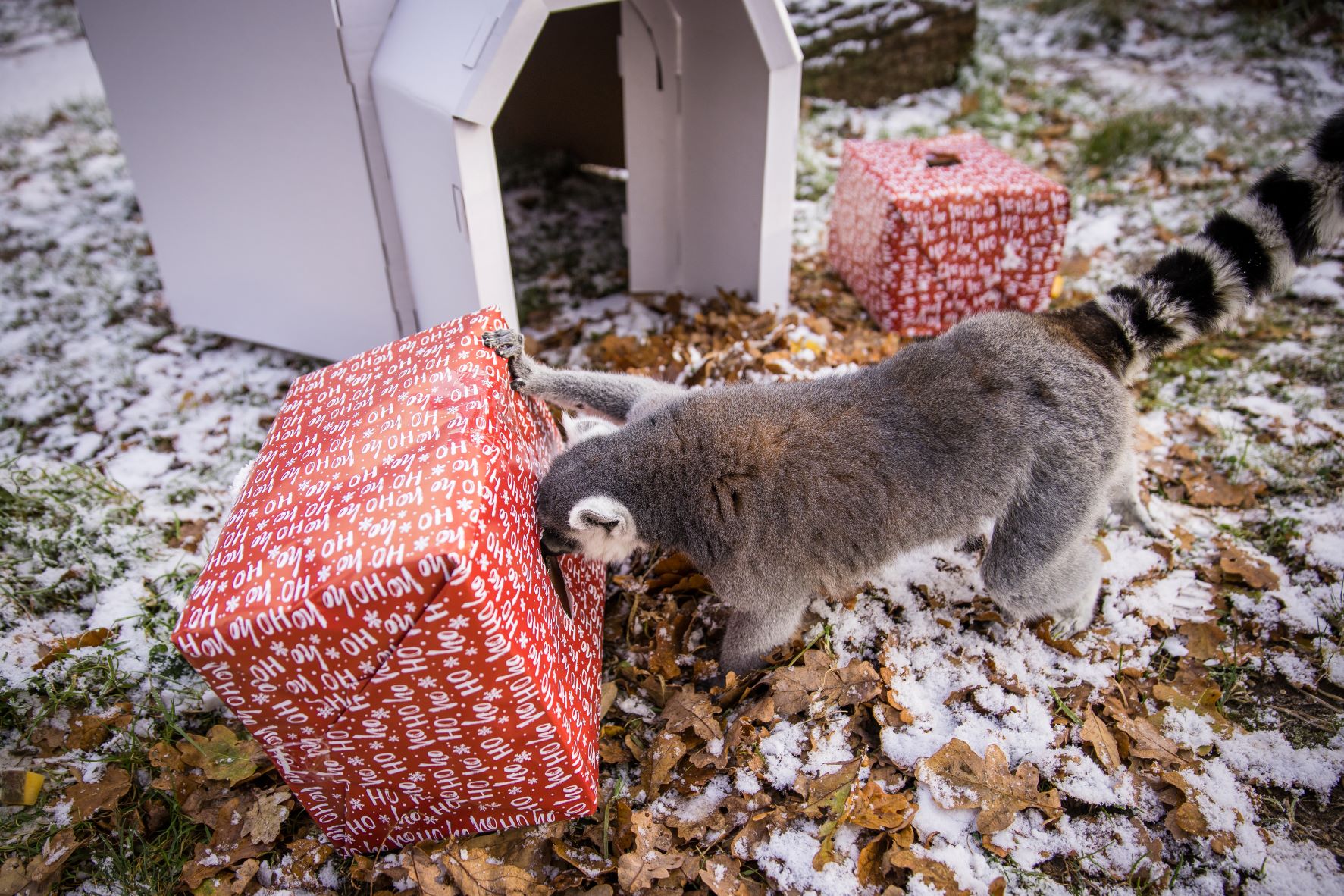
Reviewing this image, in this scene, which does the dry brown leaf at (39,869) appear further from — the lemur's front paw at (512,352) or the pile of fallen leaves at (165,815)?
the lemur's front paw at (512,352)

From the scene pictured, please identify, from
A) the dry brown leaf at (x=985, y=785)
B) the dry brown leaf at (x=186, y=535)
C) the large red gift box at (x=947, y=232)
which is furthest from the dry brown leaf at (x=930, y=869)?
the dry brown leaf at (x=186, y=535)

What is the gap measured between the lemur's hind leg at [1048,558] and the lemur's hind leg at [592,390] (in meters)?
1.31

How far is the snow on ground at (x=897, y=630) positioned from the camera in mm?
2367

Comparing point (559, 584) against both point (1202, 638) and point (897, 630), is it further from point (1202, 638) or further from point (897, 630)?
point (1202, 638)

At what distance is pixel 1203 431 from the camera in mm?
3789

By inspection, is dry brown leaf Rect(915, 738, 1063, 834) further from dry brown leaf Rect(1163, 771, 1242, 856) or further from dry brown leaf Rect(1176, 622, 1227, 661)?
dry brown leaf Rect(1176, 622, 1227, 661)

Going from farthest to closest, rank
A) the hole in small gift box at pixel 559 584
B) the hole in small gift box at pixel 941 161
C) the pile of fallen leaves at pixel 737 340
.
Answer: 1. the hole in small gift box at pixel 941 161
2. the pile of fallen leaves at pixel 737 340
3. the hole in small gift box at pixel 559 584

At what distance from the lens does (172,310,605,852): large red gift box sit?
1.80 m

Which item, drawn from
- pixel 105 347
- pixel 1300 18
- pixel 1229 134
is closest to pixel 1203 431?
pixel 1229 134

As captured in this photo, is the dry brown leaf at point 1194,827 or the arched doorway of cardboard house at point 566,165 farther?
the arched doorway of cardboard house at point 566,165

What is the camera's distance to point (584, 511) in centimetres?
236

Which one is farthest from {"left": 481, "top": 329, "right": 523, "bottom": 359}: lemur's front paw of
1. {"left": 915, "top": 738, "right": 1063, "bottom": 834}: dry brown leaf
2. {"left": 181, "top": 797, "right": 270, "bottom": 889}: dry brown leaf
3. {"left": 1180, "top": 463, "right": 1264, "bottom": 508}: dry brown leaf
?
{"left": 1180, "top": 463, "right": 1264, "bottom": 508}: dry brown leaf

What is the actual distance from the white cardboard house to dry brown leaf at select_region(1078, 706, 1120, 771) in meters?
2.69

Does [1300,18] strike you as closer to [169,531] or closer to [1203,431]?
[1203,431]
